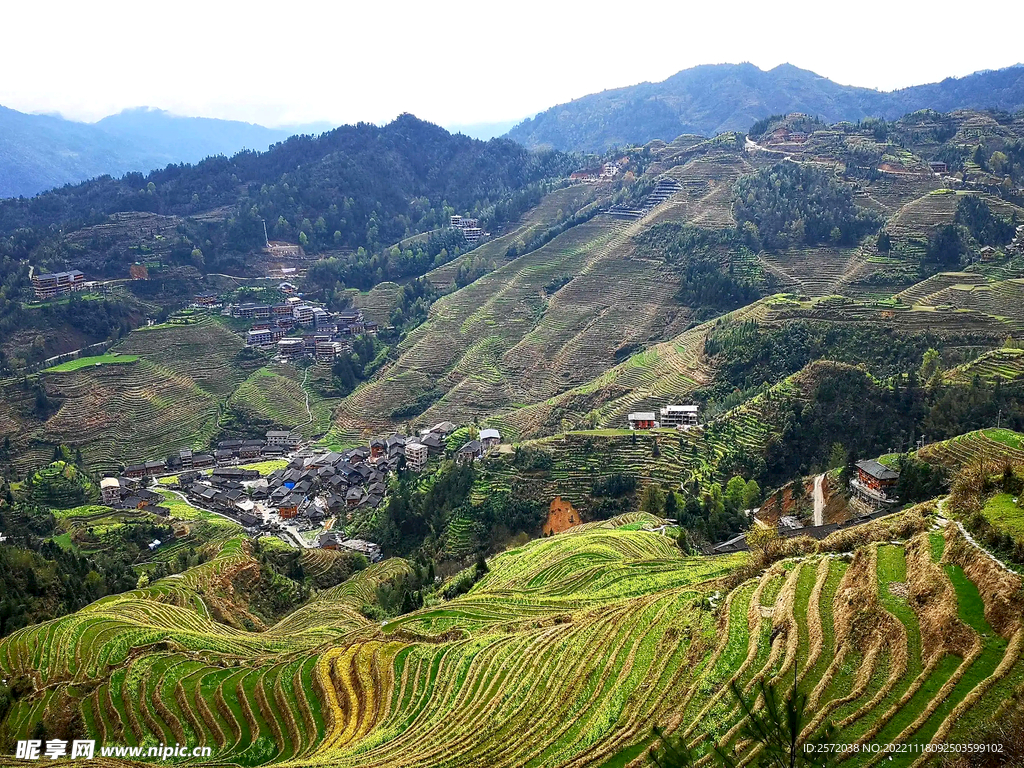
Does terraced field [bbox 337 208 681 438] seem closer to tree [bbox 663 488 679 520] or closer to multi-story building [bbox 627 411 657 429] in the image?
multi-story building [bbox 627 411 657 429]

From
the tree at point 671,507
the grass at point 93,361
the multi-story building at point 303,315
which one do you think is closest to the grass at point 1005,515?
the tree at point 671,507

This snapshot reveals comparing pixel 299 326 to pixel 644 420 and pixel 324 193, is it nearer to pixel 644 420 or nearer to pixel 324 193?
pixel 324 193

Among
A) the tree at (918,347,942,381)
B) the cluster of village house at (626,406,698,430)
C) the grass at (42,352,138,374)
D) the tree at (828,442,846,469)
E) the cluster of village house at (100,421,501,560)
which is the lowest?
the cluster of village house at (100,421,501,560)

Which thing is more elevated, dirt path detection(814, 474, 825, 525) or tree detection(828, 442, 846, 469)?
tree detection(828, 442, 846, 469)

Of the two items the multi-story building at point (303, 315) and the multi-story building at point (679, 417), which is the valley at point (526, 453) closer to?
the multi-story building at point (679, 417)

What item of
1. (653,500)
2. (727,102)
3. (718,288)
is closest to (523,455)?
(653,500)

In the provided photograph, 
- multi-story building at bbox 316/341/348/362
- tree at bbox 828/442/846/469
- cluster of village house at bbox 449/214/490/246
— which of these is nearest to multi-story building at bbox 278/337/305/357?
multi-story building at bbox 316/341/348/362
